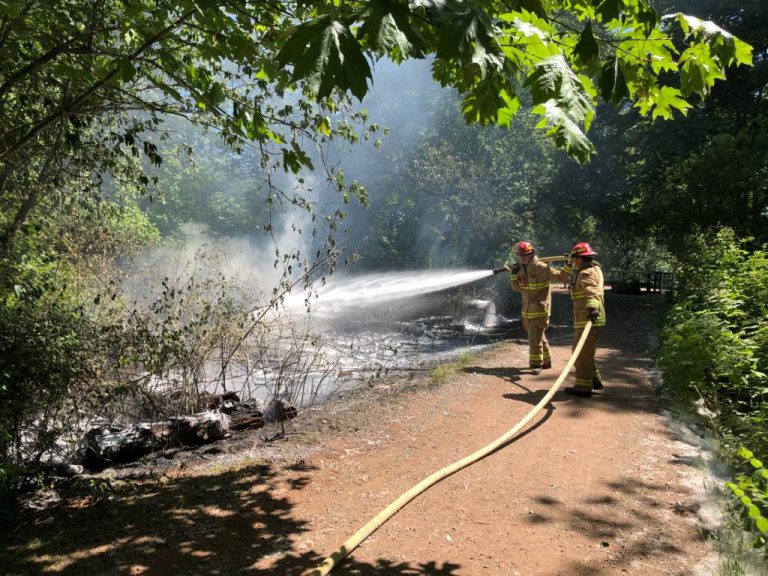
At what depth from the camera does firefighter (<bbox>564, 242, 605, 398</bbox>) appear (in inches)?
244

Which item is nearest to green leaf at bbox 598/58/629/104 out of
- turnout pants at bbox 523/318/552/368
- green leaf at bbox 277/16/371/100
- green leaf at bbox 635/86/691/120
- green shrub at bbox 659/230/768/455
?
green leaf at bbox 635/86/691/120

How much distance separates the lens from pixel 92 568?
306 centimetres

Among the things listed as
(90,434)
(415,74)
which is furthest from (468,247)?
(90,434)

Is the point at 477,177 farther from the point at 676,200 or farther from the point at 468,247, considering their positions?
the point at 676,200

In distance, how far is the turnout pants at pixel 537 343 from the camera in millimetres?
7422

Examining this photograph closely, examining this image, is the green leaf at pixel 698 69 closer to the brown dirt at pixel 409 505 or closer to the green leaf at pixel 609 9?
the green leaf at pixel 609 9

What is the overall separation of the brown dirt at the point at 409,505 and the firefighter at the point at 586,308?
0.31 metres

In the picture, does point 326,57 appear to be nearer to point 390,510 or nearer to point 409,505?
point 390,510

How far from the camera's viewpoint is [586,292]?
6301mm

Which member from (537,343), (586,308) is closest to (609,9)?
(586,308)

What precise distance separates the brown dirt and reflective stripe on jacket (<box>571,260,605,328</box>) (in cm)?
106

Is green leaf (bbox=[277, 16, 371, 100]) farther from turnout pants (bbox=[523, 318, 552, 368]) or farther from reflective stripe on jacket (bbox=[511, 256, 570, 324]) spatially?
turnout pants (bbox=[523, 318, 552, 368])

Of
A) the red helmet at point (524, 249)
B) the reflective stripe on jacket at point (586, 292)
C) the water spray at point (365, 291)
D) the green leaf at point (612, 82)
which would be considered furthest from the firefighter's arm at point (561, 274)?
the water spray at point (365, 291)

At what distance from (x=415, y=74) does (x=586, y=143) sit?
29535 mm
